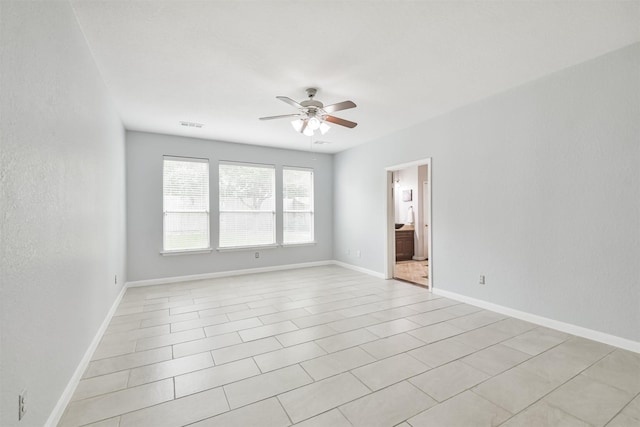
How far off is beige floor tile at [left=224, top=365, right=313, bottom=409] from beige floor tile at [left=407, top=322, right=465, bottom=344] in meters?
1.31

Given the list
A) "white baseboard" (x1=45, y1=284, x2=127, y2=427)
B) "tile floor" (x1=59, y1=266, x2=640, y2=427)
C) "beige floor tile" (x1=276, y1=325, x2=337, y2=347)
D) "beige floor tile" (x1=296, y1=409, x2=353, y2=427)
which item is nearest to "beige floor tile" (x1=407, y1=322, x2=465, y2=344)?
"tile floor" (x1=59, y1=266, x2=640, y2=427)

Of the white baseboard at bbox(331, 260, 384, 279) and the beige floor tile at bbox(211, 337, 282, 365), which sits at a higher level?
the white baseboard at bbox(331, 260, 384, 279)

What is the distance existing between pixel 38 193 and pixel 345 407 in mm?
2166

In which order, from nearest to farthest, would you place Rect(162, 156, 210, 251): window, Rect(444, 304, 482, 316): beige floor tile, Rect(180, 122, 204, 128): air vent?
Rect(444, 304, 482, 316): beige floor tile, Rect(180, 122, 204, 128): air vent, Rect(162, 156, 210, 251): window

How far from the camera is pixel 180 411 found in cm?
187

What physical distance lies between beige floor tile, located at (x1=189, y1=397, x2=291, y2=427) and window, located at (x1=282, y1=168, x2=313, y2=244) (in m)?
4.70

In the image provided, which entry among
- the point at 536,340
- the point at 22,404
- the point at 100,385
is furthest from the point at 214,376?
the point at 536,340

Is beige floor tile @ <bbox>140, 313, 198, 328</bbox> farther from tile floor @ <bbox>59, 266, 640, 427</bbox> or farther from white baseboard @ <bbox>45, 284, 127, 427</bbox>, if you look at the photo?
white baseboard @ <bbox>45, 284, 127, 427</bbox>

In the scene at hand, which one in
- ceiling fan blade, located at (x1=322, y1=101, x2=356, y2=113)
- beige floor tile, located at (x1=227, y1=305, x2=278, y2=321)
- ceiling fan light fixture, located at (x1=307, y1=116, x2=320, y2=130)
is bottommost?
beige floor tile, located at (x1=227, y1=305, x2=278, y2=321)

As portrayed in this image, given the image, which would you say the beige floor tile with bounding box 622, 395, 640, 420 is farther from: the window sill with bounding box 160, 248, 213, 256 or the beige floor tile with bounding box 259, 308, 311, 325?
the window sill with bounding box 160, 248, 213, 256

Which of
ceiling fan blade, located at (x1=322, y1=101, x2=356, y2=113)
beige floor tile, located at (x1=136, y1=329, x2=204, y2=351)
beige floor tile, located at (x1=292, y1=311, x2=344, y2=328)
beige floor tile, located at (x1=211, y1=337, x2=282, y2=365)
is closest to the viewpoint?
beige floor tile, located at (x1=211, y1=337, x2=282, y2=365)

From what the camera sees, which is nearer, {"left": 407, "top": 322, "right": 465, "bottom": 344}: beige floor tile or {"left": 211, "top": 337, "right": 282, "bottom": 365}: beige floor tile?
{"left": 211, "top": 337, "right": 282, "bottom": 365}: beige floor tile

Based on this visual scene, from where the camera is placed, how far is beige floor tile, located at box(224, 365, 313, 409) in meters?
2.00

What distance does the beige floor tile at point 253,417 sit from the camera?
5.73ft
